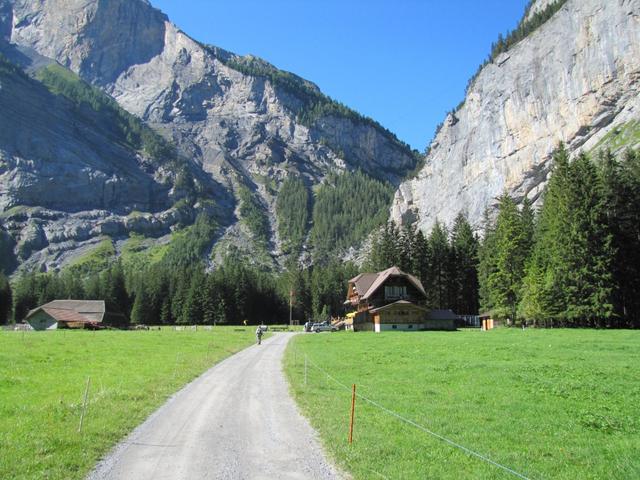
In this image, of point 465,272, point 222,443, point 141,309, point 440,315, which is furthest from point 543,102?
point 222,443

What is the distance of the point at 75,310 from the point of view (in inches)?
3723

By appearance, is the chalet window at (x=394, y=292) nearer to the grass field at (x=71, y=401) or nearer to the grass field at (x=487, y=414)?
the grass field at (x=71, y=401)

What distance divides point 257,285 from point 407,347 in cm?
9402

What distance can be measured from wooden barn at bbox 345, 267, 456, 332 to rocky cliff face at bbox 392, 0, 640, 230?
6122 cm

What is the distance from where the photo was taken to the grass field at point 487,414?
995 cm

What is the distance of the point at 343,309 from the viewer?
124 meters

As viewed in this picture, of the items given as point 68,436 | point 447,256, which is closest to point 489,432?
point 68,436

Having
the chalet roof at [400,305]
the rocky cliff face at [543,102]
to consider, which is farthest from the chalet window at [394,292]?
the rocky cliff face at [543,102]

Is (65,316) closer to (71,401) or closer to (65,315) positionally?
(65,315)

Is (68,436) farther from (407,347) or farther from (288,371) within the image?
(407,347)

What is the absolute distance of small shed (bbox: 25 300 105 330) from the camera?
91.4 metres

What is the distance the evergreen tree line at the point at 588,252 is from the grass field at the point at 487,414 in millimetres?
24014

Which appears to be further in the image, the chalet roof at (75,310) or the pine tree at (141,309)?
the pine tree at (141,309)

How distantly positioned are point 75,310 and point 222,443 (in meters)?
93.7
